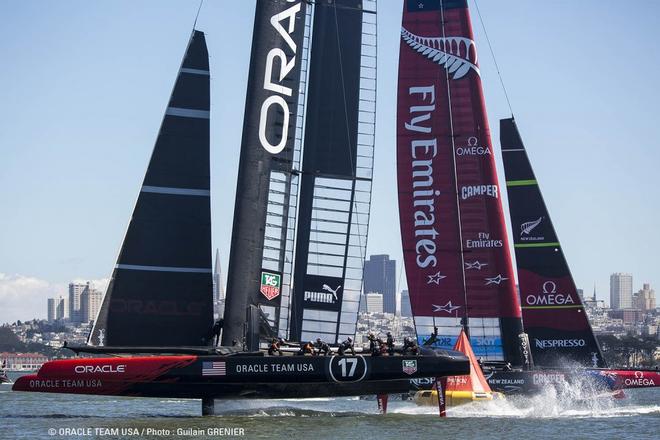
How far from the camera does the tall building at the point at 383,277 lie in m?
131

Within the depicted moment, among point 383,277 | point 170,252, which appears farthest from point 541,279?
point 383,277

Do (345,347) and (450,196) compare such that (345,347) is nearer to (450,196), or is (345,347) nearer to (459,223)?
(459,223)

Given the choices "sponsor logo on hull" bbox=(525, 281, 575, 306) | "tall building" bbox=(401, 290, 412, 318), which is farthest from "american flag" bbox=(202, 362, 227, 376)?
"tall building" bbox=(401, 290, 412, 318)

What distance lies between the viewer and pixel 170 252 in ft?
73.6

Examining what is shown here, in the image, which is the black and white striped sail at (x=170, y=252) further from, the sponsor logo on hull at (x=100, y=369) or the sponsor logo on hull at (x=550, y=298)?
the sponsor logo on hull at (x=550, y=298)

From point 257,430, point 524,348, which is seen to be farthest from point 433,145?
point 257,430

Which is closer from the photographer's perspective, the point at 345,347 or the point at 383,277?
the point at 345,347

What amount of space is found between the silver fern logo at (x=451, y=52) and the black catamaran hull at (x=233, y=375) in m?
10.7

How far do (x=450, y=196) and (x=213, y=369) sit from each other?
10.9 m

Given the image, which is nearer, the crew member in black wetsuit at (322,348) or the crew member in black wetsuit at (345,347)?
the crew member in black wetsuit at (345,347)

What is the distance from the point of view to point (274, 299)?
23328mm

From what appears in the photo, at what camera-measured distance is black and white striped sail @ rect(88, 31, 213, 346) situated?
22.1 meters

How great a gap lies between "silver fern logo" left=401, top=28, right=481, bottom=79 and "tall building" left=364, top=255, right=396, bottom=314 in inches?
3608

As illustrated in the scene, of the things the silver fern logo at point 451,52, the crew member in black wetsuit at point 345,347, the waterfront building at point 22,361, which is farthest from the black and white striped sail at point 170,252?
the waterfront building at point 22,361
